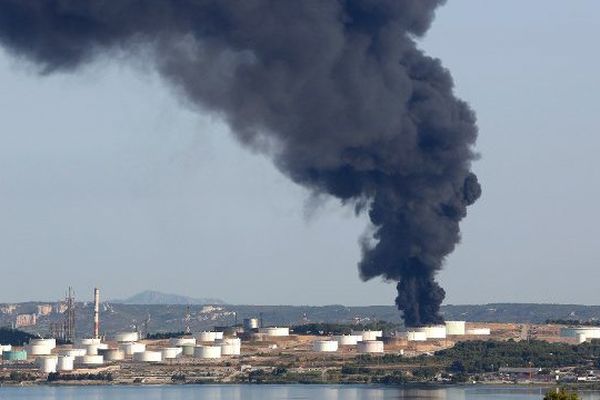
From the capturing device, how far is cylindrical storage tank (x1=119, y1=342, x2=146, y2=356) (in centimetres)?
14950

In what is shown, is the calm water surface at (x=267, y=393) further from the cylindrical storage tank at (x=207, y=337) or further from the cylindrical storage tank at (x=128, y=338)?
the cylindrical storage tank at (x=128, y=338)

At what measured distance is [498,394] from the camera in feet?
356

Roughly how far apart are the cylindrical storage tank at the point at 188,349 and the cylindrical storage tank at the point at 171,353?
1.16 feet

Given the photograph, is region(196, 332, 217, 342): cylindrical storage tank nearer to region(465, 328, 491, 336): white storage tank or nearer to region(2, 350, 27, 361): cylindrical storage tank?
region(2, 350, 27, 361): cylindrical storage tank

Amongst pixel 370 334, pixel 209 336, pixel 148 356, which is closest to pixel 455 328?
pixel 370 334

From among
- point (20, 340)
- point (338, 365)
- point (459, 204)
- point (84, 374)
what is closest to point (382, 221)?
point (459, 204)

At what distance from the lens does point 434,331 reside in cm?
13775

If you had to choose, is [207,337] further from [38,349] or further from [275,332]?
[38,349]

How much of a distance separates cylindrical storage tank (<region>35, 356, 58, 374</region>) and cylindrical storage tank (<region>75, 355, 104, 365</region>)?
7.62 feet

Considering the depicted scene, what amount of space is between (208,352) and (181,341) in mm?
9080

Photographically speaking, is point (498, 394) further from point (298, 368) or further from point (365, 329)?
point (365, 329)

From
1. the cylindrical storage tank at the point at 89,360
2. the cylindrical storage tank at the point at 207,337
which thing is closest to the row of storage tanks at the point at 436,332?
the cylindrical storage tank at the point at 207,337

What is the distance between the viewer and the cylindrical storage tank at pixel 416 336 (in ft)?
446

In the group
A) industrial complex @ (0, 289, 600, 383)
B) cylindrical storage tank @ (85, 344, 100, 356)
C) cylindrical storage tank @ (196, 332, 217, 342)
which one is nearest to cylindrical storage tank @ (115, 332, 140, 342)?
industrial complex @ (0, 289, 600, 383)
